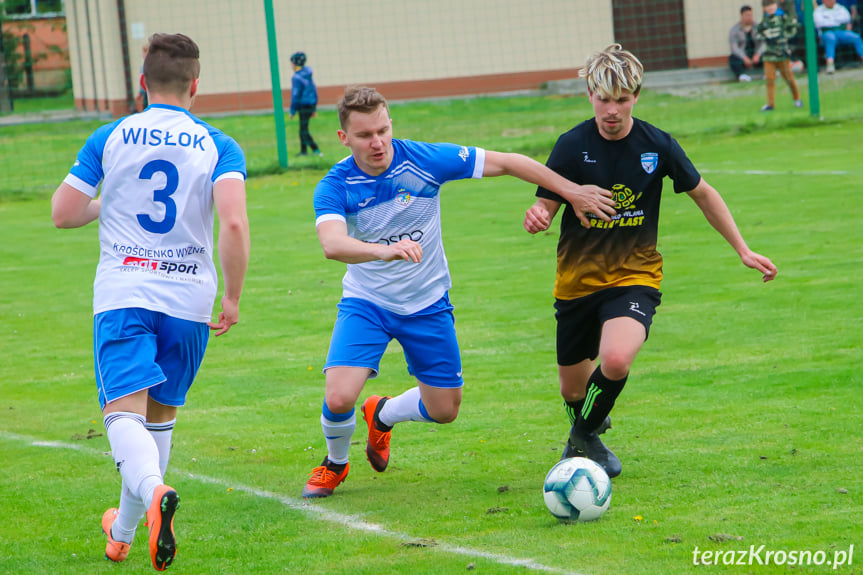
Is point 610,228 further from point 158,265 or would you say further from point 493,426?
point 158,265

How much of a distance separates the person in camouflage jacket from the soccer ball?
18061 mm

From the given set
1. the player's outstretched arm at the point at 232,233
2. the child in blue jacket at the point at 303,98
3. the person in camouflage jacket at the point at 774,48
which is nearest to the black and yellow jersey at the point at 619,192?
the player's outstretched arm at the point at 232,233

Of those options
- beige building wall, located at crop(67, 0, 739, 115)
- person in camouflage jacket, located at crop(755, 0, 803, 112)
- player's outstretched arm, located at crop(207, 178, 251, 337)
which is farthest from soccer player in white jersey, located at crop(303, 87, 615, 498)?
beige building wall, located at crop(67, 0, 739, 115)

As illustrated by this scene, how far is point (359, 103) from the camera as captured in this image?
17.4 feet

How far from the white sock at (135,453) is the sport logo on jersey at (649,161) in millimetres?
2704

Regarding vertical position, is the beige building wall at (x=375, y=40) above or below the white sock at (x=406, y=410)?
above

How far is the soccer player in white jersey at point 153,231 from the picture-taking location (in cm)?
450

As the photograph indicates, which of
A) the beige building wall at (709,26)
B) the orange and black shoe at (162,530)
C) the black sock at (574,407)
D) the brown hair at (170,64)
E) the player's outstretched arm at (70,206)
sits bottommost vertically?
the black sock at (574,407)

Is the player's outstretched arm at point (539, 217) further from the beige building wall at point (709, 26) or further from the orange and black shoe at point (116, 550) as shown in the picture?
the beige building wall at point (709, 26)

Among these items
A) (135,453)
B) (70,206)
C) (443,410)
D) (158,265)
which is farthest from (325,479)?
(70,206)

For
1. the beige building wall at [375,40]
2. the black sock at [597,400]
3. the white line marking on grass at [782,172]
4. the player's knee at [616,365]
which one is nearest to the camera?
the player's knee at [616,365]

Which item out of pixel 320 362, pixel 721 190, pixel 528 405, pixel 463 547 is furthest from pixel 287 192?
pixel 463 547

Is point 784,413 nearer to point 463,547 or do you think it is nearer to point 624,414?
point 624,414

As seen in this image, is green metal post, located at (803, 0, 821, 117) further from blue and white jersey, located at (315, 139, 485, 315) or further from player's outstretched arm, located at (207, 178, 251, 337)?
player's outstretched arm, located at (207, 178, 251, 337)
